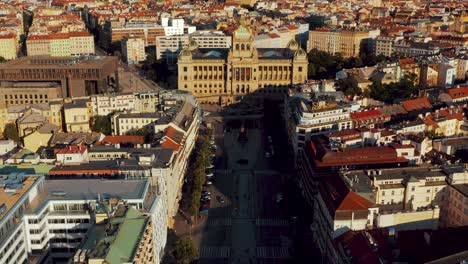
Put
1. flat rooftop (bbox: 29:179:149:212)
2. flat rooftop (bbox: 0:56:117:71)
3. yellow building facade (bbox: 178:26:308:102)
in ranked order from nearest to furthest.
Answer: flat rooftop (bbox: 29:179:149:212) < flat rooftop (bbox: 0:56:117:71) < yellow building facade (bbox: 178:26:308:102)

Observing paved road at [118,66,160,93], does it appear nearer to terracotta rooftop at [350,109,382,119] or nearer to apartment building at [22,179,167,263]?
Answer: terracotta rooftop at [350,109,382,119]

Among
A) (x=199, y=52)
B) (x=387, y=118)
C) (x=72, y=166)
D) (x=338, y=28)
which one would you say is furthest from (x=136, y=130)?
(x=338, y=28)

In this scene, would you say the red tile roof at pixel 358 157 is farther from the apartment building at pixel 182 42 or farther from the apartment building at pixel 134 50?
the apartment building at pixel 134 50

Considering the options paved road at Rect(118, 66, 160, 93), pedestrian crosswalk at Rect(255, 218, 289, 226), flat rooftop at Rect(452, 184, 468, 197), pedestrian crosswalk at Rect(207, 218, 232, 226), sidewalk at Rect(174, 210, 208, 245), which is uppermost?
flat rooftop at Rect(452, 184, 468, 197)

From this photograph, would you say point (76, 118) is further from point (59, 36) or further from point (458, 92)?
point (59, 36)

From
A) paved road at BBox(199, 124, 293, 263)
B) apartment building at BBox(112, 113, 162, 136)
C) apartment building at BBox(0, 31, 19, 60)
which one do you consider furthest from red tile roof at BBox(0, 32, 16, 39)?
paved road at BBox(199, 124, 293, 263)

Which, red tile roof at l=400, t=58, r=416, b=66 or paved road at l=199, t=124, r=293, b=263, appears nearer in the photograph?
paved road at l=199, t=124, r=293, b=263

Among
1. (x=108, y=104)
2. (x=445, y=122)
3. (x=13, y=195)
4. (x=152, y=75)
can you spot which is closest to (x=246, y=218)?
(x=13, y=195)
